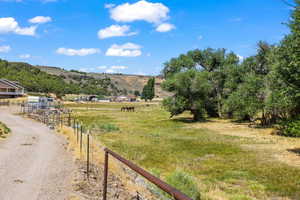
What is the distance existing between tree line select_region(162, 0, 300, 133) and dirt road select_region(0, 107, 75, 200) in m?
13.3

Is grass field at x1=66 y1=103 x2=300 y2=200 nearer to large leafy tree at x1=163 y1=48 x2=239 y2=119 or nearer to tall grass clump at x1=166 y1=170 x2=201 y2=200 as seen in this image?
tall grass clump at x1=166 y1=170 x2=201 y2=200

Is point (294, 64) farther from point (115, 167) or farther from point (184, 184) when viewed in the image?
point (115, 167)

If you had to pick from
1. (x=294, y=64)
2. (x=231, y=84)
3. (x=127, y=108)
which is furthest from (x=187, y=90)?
(x=127, y=108)

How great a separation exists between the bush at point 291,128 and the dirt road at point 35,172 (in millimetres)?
17934

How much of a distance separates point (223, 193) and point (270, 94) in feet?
64.7

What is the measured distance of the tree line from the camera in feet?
83.2

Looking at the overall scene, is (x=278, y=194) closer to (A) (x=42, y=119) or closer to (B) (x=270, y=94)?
(B) (x=270, y=94)

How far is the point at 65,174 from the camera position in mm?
8930

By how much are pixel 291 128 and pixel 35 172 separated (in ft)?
67.7

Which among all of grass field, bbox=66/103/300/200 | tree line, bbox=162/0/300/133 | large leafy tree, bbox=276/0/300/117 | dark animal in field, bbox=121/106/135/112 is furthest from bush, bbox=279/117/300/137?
dark animal in field, bbox=121/106/135/112

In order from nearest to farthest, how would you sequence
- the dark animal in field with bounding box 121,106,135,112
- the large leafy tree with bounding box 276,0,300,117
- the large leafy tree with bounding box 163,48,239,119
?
the large leafy tree with bounding box 276,0,300,117
the large leafy tree with bounding box 163,48,239,119
the dark animal in field with bounding box 121,106,135,112

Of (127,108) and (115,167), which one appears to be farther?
(127,108)

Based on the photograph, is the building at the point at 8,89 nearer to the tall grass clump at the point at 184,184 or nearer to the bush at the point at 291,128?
the bush at the point at 291,128

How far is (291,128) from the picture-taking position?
23.2 metres
